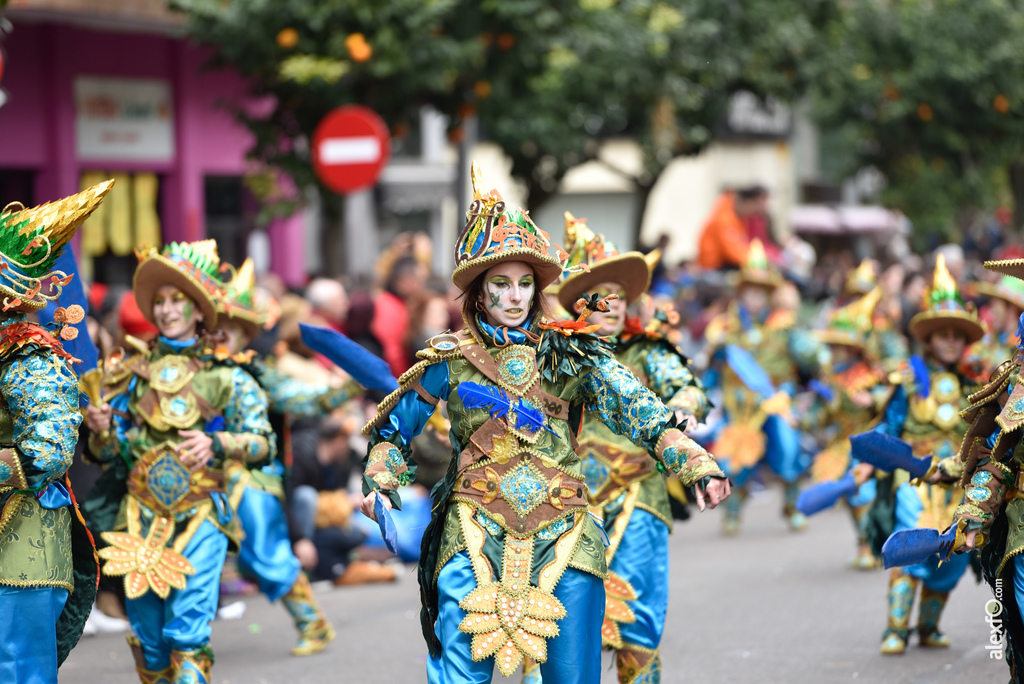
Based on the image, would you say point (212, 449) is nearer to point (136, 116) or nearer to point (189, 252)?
point (189, 252)

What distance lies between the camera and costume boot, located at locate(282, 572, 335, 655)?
327 inches

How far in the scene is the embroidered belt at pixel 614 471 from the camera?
6672 millimetres

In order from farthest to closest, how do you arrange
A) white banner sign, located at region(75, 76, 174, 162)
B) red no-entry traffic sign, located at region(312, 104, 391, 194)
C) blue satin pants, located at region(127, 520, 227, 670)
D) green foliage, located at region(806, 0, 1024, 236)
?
green foliage, located at region(806, 0, 1024, 236), white banner sign, located at region(75, 76, 174, 162), red no-entry traffic sign, located at region(312, 104, 391, 194), blue satin pants, located at region(127, 520, 227, 670)

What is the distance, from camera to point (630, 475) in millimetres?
6676

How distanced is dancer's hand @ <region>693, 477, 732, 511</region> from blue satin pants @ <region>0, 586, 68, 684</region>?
2293 millimetres

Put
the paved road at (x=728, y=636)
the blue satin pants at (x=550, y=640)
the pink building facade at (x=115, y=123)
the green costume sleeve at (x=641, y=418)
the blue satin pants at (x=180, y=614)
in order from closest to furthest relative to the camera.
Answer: the blue satin pants at (x=550, y=640)
the green costume sleeve at (x=641, y=418)
the blue satin pants at (x=180, y=614)
the paved road at (x=728, y=636)
the pink building facade at (x=115, y=123)

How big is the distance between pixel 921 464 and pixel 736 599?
318 cm

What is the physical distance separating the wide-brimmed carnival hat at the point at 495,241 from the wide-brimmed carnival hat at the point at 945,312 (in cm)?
324

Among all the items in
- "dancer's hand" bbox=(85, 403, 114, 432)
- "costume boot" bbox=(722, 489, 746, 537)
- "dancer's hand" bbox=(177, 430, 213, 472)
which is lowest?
"costume boot" bbox=(722, 489, 746, 537)

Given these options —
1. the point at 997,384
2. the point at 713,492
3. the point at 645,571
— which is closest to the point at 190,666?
the point at 645,571

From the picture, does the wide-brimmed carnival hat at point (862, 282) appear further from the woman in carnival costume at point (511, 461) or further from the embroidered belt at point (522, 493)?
the embroidered belt at point (522, 493)

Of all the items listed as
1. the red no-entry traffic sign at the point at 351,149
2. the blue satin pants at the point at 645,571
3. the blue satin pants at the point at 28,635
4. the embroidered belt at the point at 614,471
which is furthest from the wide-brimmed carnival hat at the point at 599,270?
the red no-entry traffic sign at the point at 351,149

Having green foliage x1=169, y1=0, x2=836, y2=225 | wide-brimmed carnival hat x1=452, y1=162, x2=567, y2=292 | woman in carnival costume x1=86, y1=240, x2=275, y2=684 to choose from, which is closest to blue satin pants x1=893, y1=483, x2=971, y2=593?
wide-brimmed carnival hat x1=452, y1=162, x2=567, y2=292

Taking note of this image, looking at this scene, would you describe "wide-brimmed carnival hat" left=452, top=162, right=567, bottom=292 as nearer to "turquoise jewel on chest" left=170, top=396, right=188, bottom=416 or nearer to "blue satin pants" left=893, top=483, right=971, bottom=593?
"turquoise jewel on chest" left=170, top=396, right=188, bottom=416
